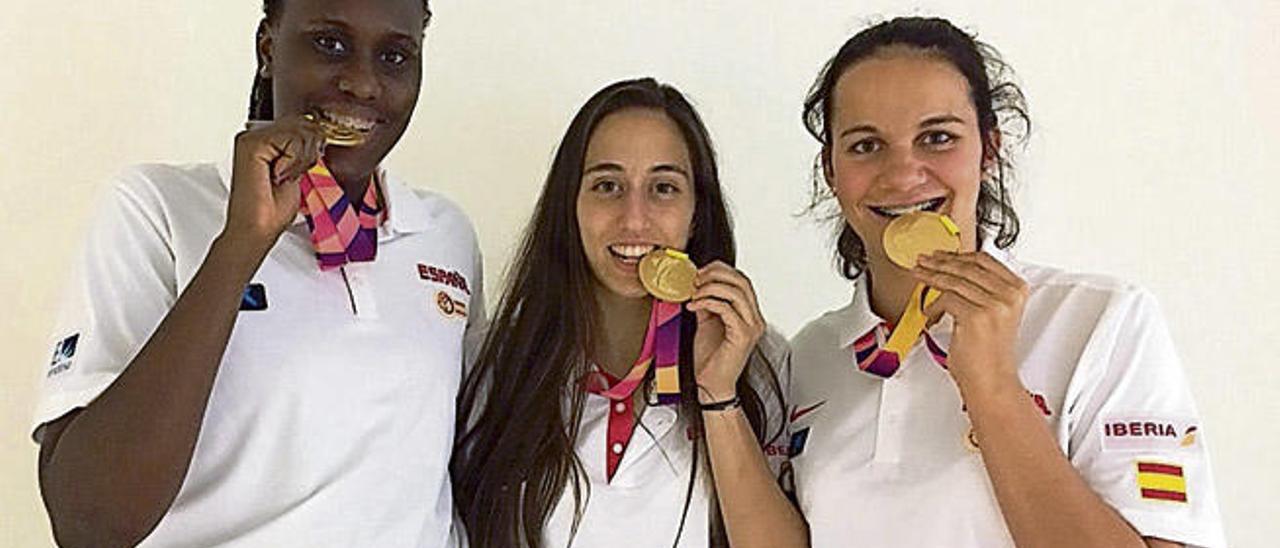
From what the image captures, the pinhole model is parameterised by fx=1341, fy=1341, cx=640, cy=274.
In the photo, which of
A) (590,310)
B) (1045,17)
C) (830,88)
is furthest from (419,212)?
(1045,17)

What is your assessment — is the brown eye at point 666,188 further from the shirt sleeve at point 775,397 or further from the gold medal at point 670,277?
Answer: the shirt sleeve at point 775,397

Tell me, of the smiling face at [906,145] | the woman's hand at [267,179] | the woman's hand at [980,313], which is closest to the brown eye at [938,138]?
the smiling face at [906,145]

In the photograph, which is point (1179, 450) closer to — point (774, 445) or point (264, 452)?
point (774, 445)

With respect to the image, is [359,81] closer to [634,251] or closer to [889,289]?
[634,251]

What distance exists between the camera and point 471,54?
2.04 meters

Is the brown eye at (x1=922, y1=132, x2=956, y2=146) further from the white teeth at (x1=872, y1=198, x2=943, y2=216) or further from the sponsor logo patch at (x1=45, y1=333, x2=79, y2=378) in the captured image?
the sponsor logo patch at (x1=45, y1=333, x2=79, y2=378)

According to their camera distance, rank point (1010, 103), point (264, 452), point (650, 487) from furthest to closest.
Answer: point (1010, 103), point (650, 487), point (264, 452)

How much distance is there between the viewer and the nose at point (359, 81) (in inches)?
57.4

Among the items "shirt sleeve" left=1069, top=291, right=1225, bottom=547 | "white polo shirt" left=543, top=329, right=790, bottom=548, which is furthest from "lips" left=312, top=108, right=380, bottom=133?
"shirt sleeve" left=1069, top=291, right=1225, bottom=547

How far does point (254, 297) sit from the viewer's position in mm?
1417

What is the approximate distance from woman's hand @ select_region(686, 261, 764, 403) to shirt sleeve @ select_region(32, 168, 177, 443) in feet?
2.01

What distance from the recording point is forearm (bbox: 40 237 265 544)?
1.24 m

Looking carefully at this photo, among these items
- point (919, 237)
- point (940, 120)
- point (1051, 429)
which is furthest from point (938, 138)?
point (1051, 429)

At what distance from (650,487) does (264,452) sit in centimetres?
47
